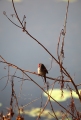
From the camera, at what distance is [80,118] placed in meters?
0.96

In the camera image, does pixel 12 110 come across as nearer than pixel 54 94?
Yes

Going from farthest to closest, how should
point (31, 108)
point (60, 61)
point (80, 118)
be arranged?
point (31, 108) < point (80, 118) < point (60, 61)

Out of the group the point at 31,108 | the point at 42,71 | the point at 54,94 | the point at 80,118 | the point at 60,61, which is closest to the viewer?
the point at 60,61

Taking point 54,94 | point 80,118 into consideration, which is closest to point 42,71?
point 80,118

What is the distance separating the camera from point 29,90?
425 cm

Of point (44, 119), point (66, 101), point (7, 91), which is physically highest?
point (7, 91)

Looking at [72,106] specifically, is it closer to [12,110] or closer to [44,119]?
[12,110]

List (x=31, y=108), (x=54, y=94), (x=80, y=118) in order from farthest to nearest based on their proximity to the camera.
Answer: (x=31, y=108) → (x=54, y=94) → (x=80, y=118)

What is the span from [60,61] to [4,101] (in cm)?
376

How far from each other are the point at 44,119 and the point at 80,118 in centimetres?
365

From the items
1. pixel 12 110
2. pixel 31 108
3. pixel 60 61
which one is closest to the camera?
pixel 60 61

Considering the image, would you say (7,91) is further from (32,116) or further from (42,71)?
(42,71)

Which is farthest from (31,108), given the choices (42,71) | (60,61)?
(60,61)

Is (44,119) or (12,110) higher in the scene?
(12,110)
